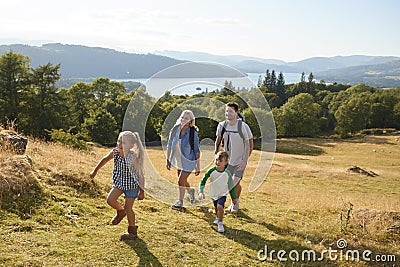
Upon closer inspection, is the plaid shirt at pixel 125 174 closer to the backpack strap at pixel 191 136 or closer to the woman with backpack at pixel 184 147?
the woman with backpack at pixel 184 147

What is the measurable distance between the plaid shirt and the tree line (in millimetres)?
3482

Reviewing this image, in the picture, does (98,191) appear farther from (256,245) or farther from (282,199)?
(282,199)

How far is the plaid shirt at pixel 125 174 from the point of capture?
6.43 metres

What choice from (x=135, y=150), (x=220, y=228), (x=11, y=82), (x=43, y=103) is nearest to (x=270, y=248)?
(x=220, y=228)

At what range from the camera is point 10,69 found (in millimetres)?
42562

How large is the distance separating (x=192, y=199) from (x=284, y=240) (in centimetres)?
310

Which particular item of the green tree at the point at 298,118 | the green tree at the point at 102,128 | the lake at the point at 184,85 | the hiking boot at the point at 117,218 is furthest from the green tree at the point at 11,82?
the green tree at the point at 298,118

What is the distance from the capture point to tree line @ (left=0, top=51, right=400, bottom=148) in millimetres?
13156

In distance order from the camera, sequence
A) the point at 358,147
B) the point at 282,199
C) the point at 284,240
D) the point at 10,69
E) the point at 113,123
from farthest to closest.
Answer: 1. the point at 358,147
2. the point at 113,123
3. the point at 10,69
4. the point at 282,199
5. the point at 284,240

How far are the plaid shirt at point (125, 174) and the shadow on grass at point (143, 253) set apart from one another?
1011 mm

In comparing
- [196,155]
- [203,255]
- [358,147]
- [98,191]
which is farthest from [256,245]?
[358,147]

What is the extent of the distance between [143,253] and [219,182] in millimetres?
2603

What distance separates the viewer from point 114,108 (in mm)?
60469

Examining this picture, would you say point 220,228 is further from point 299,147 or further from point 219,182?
point 299,147
